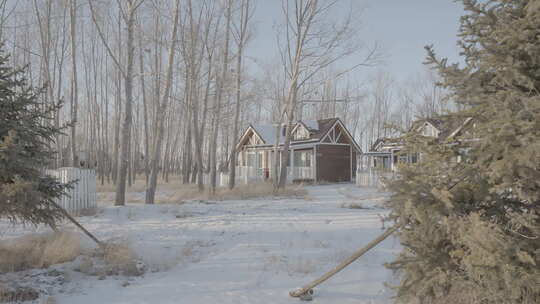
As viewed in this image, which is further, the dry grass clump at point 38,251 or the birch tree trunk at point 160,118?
the birch tree trunk at point 160,118

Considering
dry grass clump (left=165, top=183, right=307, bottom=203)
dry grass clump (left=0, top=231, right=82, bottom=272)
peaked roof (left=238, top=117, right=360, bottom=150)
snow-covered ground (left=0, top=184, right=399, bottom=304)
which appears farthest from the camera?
peaked roof (left=238, top=117, right=360, bottom=150)

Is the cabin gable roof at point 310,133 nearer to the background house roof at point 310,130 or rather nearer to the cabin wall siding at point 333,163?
the background house roof at point 310,130

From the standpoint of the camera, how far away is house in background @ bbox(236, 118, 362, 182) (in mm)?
28281

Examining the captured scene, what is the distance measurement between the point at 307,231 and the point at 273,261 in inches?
98.0

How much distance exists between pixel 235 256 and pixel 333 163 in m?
23.0

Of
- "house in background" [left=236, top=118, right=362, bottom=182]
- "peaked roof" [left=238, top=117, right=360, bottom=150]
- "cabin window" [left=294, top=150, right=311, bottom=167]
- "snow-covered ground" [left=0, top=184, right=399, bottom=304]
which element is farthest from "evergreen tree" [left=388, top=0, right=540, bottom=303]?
"cabin window" [left=294, top=150, right=311, bottom=167]

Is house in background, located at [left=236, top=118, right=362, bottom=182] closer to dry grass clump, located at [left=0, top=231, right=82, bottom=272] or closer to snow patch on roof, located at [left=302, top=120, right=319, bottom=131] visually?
snow patch on roof, located at [left=302, top=120, right=319, bottom=131]

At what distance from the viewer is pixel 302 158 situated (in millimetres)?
30688

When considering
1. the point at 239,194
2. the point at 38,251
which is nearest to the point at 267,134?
the point at 239,194

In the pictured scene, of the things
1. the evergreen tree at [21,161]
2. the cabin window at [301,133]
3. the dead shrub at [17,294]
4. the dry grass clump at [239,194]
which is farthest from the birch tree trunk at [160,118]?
the cabin window at [301,133]

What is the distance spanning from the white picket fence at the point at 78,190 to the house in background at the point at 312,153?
17.8 m

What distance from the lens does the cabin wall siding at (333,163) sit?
2816 cm

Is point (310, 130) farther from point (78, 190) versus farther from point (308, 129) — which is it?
point (78, 190)

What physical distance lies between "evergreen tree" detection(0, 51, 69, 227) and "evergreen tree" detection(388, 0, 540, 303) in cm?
437
